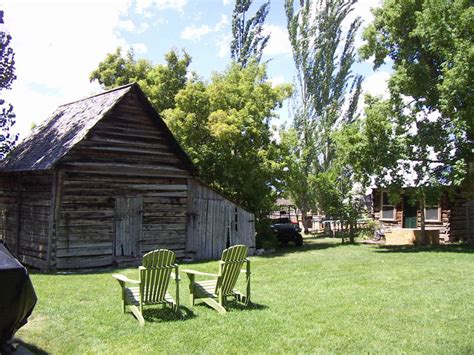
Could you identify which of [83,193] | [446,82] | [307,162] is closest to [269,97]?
[446,82]

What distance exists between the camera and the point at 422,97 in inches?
854

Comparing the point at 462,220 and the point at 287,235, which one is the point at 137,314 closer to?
the point at 287,235

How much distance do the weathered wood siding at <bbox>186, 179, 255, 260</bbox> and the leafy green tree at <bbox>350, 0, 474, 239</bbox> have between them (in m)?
6.38

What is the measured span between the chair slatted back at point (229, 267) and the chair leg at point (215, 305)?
19cm

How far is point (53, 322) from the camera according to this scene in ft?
24.5

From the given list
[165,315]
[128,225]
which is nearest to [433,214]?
[128,225]

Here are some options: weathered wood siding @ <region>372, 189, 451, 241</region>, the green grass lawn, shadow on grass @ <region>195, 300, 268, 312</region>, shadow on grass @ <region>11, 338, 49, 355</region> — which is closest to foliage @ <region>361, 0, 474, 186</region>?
weathered wood siding @ <region>372, 189, 451, 241</region>

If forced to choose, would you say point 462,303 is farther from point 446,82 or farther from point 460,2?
point 460,2

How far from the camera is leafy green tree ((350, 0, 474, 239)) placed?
19203 mm

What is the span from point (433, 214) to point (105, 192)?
63.4 feet

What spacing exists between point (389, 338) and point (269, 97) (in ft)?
59.2

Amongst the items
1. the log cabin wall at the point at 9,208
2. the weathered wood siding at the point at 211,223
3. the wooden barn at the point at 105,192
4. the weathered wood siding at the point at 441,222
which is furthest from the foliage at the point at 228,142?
the weathered wood siding at the point at 441,222

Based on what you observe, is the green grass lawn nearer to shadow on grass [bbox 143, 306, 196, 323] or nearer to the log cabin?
shadow on grass [bbox 143, 306, 196, 323]

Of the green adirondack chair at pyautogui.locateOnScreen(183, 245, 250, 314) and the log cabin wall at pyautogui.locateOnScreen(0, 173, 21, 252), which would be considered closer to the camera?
the green adirondack chair at pyautogui.locateOnScreen(183, 245, 250, 314)
